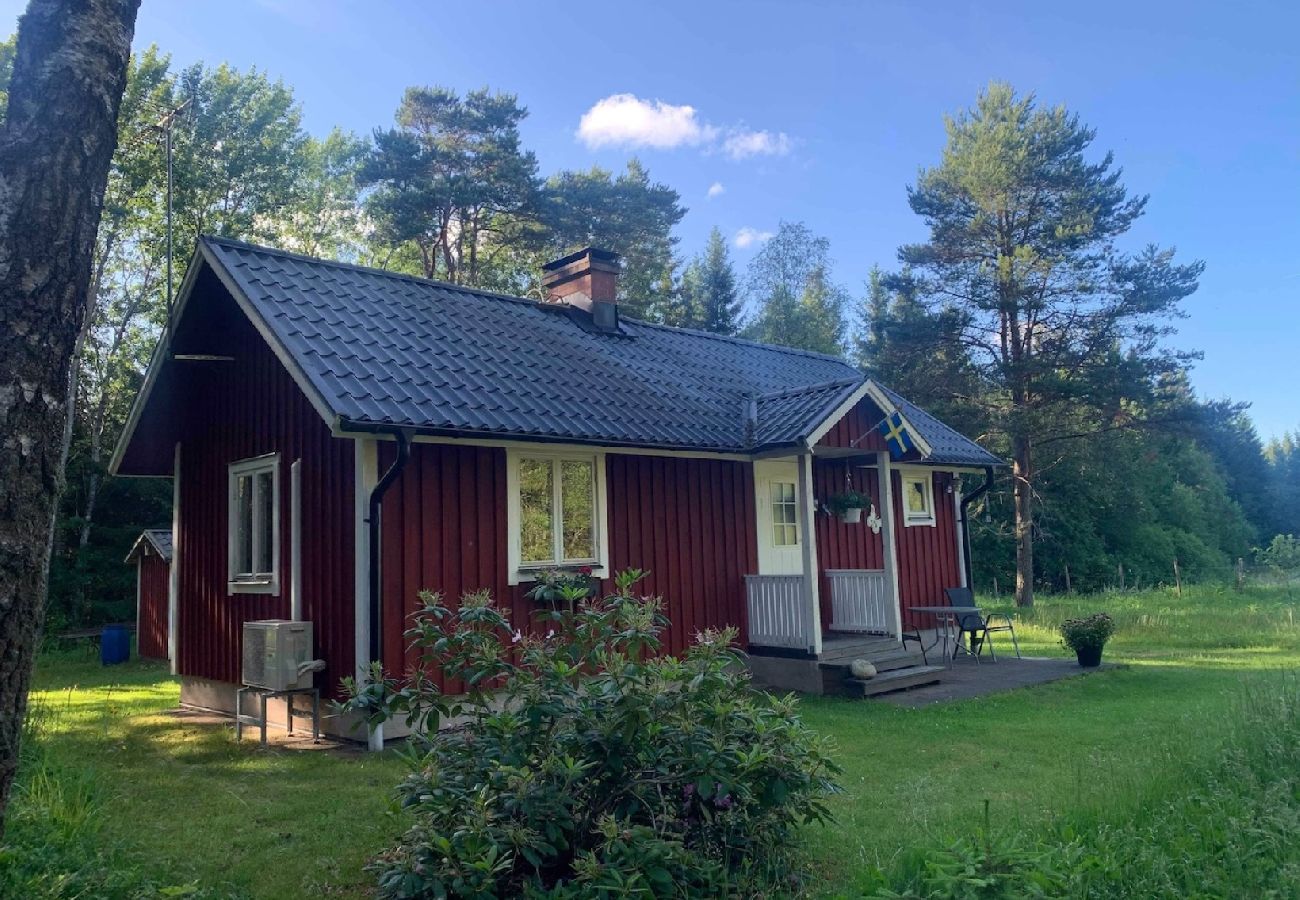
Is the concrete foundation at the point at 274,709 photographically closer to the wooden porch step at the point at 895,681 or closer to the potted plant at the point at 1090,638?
the wooden porch step at the point at 895,681

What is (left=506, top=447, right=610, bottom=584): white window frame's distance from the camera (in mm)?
8711

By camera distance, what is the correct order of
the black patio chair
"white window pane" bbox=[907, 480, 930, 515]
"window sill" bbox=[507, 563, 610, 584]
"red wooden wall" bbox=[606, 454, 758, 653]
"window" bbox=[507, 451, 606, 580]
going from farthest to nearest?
"white window pane" bbox=[907, 480, 930, 515]
the black patio chair
"red wooden wall" bbox=[606, 454, 758, 653]
"window" bbox=[507, 451, 606, 580]
"window sill" bbox=[507, 563, 610, 584]

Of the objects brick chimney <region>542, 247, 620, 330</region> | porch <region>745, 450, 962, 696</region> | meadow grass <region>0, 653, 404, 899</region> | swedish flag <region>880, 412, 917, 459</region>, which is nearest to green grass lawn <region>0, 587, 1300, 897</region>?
meadow grass <region>0, 653, 404, 899</region>

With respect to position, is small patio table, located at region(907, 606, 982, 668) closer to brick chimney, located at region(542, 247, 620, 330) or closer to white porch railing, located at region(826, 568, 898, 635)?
white porch railing, located at region(826, 568, 898, 635)

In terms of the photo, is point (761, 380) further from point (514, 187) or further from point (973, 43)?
point (514, 187)

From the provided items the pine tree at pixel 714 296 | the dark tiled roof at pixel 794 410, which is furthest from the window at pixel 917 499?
the pine tree at pixel 714 296

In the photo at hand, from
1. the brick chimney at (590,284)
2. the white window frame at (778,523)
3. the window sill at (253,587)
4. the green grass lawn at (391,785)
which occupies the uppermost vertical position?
the brick chimney at (590,284)

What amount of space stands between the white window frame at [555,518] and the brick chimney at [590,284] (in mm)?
3848

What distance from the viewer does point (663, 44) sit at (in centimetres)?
1520

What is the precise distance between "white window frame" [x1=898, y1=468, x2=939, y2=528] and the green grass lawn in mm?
3469

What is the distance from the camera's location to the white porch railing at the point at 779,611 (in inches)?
399

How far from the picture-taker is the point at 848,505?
38.6ft

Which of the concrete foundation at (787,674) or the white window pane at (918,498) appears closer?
the concrete foundation at (787,674)

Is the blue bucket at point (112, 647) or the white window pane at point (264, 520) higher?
the white window pane at point (264, 520)
